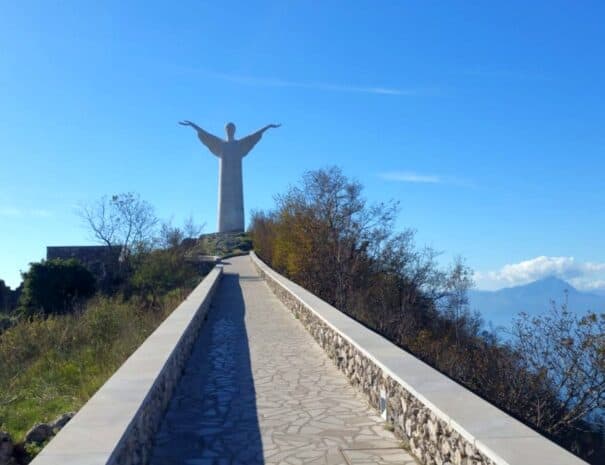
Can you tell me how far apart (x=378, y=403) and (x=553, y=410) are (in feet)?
22.5

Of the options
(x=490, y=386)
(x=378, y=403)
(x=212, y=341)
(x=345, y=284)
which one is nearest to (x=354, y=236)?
(x=345, y=284)

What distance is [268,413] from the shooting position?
21.3 ft

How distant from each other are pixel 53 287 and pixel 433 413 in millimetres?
23301

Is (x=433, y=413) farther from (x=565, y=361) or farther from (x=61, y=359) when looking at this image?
(x=61, y=359)

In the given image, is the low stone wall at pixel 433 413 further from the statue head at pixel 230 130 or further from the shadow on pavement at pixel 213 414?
the statue head at pixel 230 130

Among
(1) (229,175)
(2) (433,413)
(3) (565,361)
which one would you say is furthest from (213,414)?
(1) (229,175)

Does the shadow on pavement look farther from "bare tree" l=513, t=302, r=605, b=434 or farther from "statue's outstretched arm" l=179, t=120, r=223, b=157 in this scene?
"statue's outstretched arm" l=179, t=120, r=223, b=157

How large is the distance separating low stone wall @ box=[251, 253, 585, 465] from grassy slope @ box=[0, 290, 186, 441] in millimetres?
3499

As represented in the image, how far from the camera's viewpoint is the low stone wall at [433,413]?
360 cm

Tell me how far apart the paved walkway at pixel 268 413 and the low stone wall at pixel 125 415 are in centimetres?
31

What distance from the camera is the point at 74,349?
13531 mm

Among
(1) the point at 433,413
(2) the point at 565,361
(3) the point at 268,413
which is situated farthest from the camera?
(2) the point at 565,361

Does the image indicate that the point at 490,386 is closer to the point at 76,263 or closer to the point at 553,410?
the point at 553,410

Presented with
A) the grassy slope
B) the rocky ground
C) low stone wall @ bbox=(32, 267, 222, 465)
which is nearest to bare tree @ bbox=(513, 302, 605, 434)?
low stone wall @ bbox=(32, 267, 222, 465)
